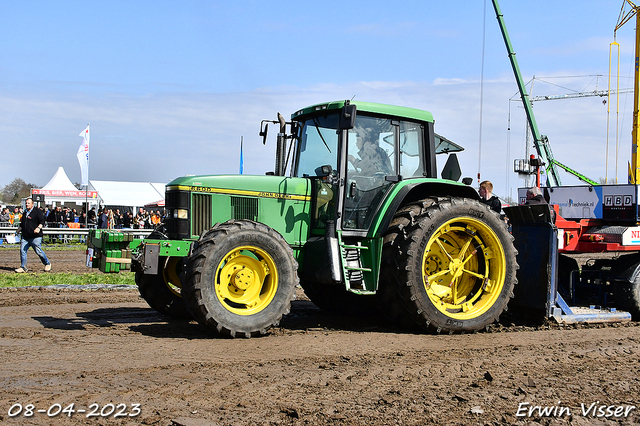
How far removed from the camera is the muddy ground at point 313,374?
3668 millimetres

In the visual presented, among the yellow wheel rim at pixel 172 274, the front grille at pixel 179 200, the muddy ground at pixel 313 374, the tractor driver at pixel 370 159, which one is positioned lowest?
the muddy ground at pixel 313 374

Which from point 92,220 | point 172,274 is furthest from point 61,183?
point 172,274

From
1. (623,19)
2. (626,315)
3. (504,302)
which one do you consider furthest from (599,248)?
(623,19)

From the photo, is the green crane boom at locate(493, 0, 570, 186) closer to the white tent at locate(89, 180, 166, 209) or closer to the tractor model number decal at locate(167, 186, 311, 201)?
the tractor model number decal at locate(167, 186, 311, 201)

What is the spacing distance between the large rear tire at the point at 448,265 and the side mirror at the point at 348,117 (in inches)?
44.9

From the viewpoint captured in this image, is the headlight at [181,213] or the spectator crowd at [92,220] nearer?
the headlight at [181,213]

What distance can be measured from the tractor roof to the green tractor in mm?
15

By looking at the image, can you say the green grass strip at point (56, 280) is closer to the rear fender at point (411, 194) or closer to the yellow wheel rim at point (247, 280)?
the yellow wheel rim at point (247, 280)

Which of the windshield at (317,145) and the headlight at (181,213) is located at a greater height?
the windshield at (317,145)

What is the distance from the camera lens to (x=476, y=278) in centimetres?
696

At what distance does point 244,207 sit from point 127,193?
2873cm

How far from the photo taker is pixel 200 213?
632cm

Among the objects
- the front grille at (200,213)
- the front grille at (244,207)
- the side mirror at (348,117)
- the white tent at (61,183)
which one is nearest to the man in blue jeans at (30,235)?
the front grille at (200,213)

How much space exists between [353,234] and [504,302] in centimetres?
189
